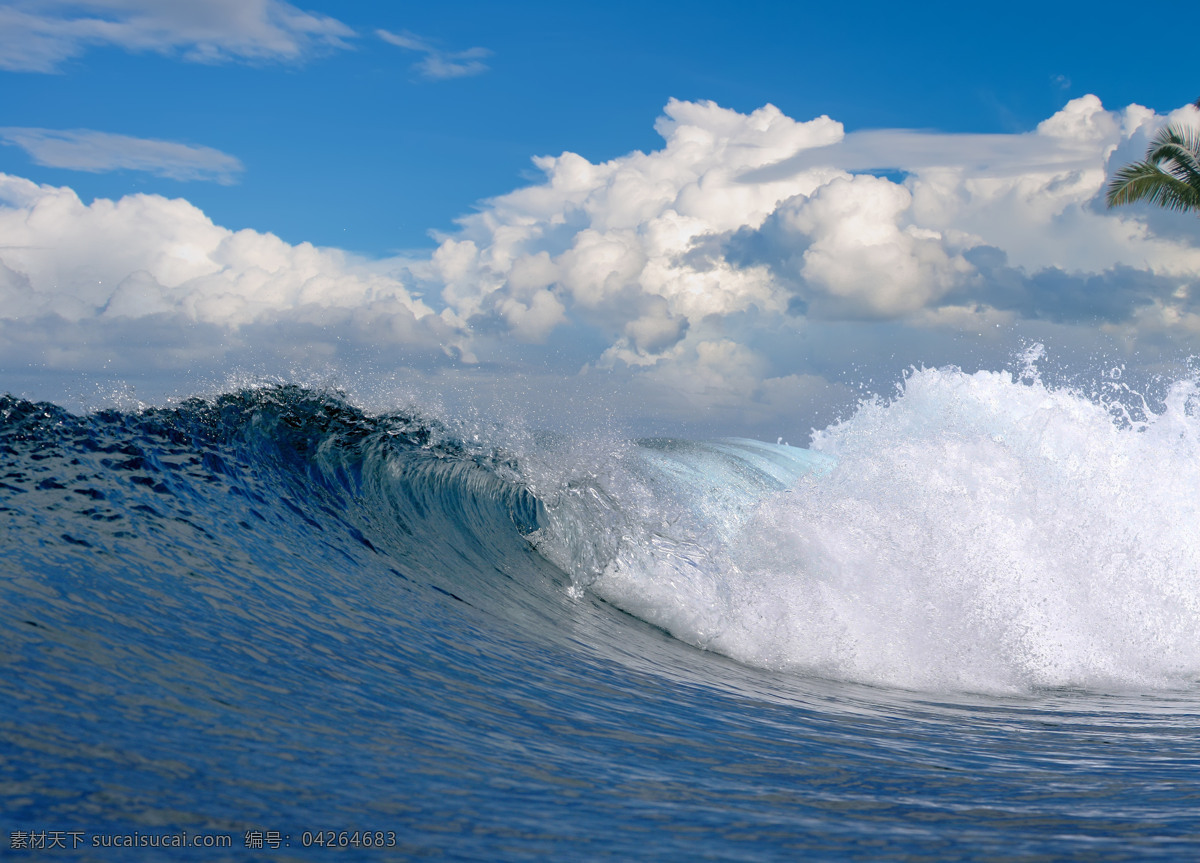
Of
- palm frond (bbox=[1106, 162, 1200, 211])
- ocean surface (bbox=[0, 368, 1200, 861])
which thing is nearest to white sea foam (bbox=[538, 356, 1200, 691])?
ocean surface (bbox=[0, 368, 1200, 861])

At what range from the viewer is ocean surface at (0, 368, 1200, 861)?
3277mm

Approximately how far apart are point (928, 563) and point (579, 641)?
11.5 ft

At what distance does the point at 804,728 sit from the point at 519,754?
2.12m

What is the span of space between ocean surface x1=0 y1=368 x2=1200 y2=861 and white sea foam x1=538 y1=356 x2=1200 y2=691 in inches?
1.4

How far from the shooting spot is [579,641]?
7.31 m

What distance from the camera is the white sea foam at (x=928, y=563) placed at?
780cm

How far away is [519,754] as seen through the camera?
408 cm

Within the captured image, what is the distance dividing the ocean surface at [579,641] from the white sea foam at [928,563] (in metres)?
0.04

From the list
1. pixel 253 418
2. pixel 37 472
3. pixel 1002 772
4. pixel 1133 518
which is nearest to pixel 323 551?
pixel 37 472

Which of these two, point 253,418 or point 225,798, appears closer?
point 225,798

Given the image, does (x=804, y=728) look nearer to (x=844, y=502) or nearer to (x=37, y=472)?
(x=844, y=502)

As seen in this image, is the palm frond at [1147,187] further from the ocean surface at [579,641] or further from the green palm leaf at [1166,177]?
the ocean surface at [579,641]

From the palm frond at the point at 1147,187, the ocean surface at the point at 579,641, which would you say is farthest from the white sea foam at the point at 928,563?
the palm frond at the point at 1147,187

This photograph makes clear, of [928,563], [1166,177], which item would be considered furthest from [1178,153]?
[928,563]
